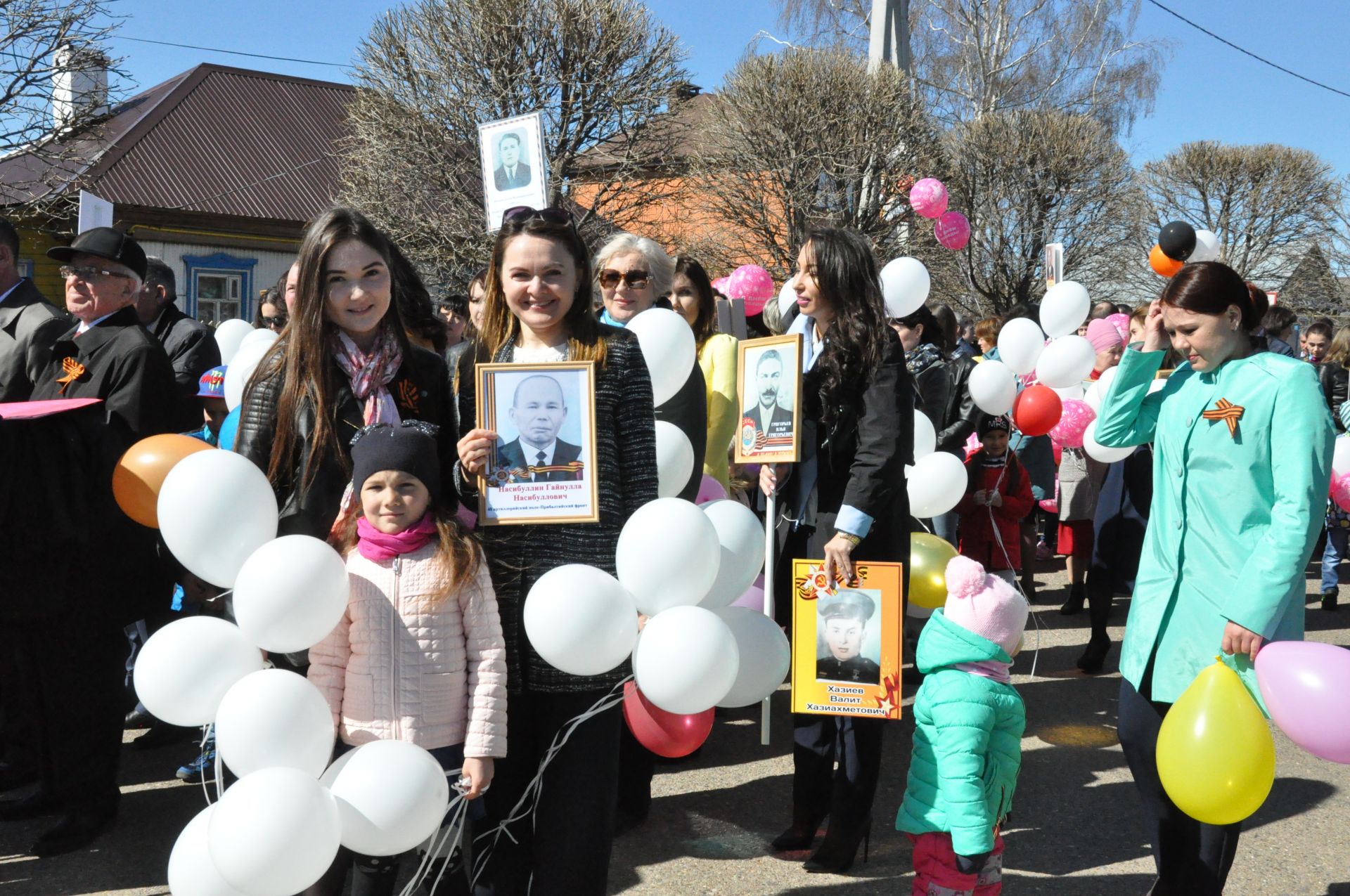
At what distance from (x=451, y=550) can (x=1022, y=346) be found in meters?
5.14

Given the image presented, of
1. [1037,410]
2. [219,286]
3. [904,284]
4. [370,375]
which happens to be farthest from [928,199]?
[219,286]

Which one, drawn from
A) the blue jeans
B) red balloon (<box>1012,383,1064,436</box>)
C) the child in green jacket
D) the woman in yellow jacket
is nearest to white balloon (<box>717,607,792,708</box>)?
the child in green jacket

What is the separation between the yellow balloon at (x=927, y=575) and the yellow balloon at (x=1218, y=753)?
175 centimetres

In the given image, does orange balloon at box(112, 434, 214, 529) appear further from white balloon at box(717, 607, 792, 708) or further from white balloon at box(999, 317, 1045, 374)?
white balloon at box(999, 317, 1045, 374)

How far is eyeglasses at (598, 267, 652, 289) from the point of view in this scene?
4.44 m

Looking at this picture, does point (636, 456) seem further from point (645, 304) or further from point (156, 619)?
point (156, 619)

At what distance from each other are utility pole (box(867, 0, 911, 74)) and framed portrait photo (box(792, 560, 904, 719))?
17.7m

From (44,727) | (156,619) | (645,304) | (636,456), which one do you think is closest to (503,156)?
(645,304)

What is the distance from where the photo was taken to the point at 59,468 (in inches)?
158

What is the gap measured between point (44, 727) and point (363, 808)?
2.57 metres

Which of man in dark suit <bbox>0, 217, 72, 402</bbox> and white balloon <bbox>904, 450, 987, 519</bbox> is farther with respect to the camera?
white balloon <bbox>904, 450, 987, 519</bbox>

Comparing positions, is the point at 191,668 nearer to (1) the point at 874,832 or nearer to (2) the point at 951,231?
(1) the point at 874,832

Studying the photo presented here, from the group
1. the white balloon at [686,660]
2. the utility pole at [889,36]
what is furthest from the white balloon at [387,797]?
the utility pole at [889,36]

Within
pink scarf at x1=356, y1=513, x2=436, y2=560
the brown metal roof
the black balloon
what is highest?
the brown metal roof
